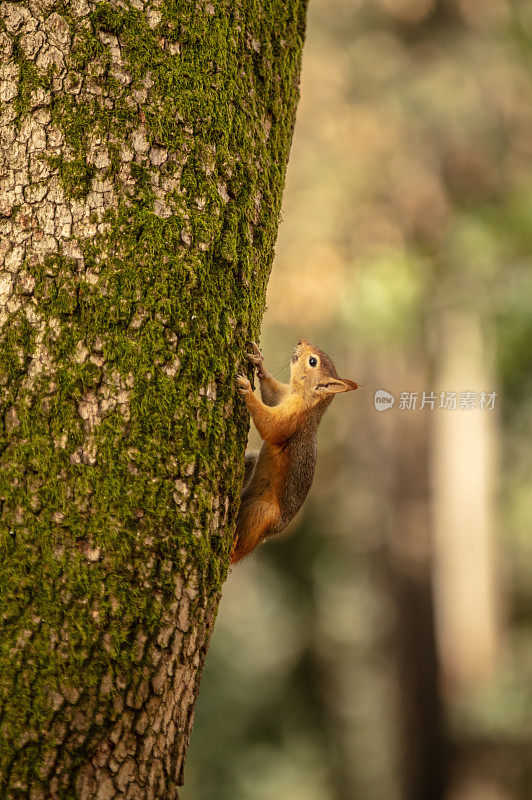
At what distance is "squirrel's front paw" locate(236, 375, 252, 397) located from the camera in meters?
2.15

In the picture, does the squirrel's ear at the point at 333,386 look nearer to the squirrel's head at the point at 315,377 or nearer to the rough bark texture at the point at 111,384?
the squirrel's head at the point at 315,377

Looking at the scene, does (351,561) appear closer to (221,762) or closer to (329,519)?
(329,519)

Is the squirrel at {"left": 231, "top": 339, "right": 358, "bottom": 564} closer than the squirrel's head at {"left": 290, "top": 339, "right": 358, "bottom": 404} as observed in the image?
Yes

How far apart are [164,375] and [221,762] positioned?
10.5m

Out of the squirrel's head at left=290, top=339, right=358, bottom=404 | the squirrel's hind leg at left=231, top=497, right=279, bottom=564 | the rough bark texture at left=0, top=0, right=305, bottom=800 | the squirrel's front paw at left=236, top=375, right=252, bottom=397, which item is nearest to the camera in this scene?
the rough bark texture at left=0, top=0, right=305, bottom=800

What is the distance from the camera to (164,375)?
194 centimetres

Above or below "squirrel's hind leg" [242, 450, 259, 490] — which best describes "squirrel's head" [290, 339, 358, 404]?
above

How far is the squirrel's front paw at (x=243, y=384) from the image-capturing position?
2.15 m

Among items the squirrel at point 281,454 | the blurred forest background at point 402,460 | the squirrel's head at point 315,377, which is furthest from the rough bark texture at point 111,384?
the blurred forest background at point 402,460

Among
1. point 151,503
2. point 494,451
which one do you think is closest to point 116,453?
point 151,503

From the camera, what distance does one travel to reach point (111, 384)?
6.16 feet

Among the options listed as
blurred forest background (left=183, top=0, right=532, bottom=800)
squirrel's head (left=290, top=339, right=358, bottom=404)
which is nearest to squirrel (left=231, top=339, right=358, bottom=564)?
squirrel's head (left=290, top=339, right=358, bottom=404)

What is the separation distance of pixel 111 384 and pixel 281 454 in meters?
1.31

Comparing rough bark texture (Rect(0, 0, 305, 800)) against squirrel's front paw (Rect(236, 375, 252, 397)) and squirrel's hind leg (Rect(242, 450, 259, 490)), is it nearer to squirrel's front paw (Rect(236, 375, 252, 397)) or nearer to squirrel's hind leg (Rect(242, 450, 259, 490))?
squirrel's front paw (Rect(236, 375, 252, 397))
